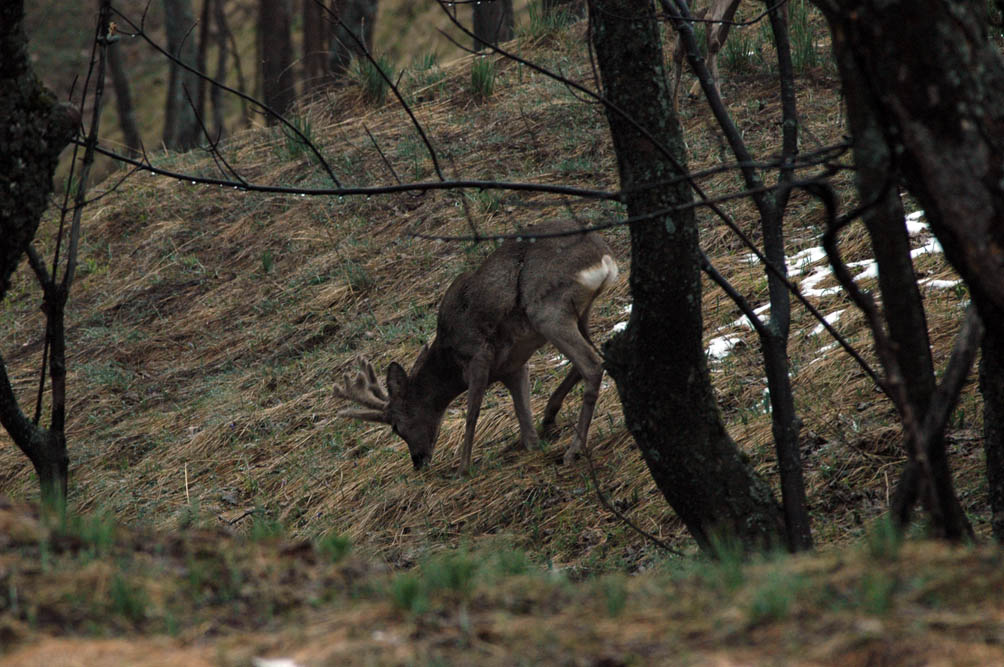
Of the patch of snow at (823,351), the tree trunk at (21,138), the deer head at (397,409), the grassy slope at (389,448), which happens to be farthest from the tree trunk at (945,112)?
the deer head at (397,409)

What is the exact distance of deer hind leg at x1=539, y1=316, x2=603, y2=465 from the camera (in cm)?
698

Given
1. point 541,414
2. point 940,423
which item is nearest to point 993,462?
point 940,423

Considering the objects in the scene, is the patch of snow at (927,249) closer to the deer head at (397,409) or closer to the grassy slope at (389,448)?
the grassy slope at (389,448)

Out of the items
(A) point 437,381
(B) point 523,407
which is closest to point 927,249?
(B) point 523,407

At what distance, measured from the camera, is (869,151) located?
3338mm

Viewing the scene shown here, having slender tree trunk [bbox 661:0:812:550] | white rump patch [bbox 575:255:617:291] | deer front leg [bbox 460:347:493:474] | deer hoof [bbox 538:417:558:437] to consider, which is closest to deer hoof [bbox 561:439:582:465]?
deer hoof [bbox 538:417:558:437]

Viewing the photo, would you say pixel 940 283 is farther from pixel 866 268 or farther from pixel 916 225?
pixel 916 225

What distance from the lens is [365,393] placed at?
8156 millimetres

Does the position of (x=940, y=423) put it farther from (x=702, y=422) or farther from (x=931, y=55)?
(x=702, y=422)

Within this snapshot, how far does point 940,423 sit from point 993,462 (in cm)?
91

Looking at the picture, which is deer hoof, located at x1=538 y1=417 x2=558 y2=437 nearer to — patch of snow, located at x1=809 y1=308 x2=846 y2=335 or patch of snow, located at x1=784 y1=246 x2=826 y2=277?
patch of snow, located at x1=809 y1=308 x2=846 y2=335

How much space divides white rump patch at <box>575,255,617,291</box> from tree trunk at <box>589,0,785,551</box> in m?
2.48

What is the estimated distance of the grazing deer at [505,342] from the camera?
7.15 metres

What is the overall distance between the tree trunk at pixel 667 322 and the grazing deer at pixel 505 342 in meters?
2.16
